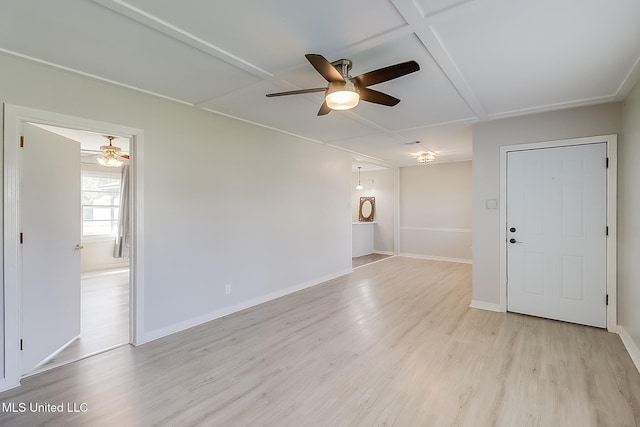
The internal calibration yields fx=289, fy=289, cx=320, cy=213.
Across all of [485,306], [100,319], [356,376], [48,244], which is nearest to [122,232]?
[100,319]

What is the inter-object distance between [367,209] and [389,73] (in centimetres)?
704

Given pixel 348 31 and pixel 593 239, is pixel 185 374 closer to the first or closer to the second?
pixel 348 31

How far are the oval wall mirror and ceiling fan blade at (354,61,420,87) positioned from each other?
6.73 metres

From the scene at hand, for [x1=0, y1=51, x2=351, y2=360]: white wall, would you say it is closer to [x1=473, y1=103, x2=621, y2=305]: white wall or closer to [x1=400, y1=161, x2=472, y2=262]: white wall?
[x1=473, y1=103, x2=621, y2=305]: white wall

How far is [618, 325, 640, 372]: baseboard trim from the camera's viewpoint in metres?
2.50

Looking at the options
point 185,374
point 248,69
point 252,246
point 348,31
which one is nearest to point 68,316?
point 185,374

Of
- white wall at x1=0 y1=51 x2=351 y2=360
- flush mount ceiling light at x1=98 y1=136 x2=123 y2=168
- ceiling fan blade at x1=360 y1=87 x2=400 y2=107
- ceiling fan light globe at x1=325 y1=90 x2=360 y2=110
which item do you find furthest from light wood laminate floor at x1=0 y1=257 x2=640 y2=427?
flush mount ceiling light at x1=98 y1=136 x2=123 y2=168

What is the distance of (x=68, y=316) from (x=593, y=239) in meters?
5.76

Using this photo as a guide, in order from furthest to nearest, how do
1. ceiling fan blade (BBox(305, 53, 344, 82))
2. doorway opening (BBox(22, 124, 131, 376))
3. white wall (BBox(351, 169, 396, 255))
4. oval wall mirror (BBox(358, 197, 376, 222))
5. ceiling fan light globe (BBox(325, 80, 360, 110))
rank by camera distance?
1. oval wall mirror (BBox(358, 197, 376, 222))
2. white wall (BBox(351, 169, 396, 255))
3. doorway opening (BBox(22, 124, 131, 376))
4. ceiling fan light globe (BBox(325, 80, 360, 110))
5. ceiling fan blade (BBox(305, 53, 344, 82))

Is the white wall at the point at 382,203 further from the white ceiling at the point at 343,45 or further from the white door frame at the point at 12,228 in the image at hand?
the white door frame at the point at 12,228

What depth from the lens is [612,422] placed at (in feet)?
6.07

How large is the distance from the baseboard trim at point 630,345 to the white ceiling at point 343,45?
2.40 m

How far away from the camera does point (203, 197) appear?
3461 mm

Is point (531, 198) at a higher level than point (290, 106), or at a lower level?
lower
